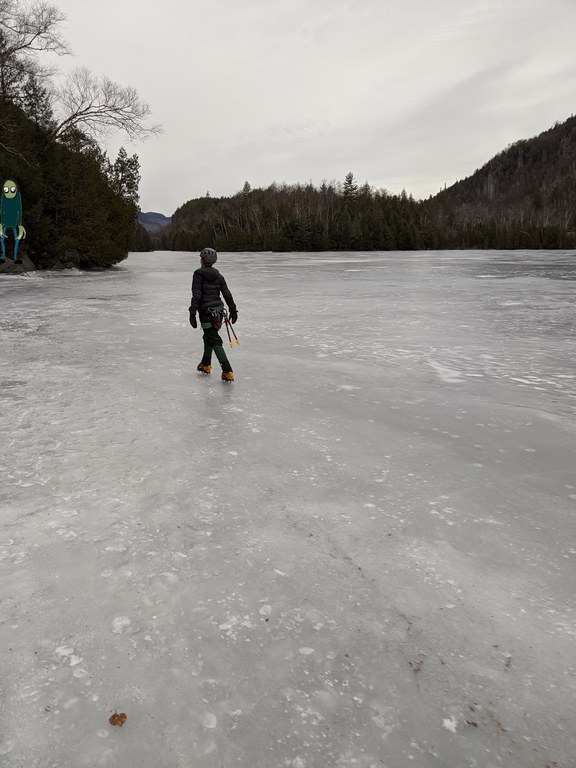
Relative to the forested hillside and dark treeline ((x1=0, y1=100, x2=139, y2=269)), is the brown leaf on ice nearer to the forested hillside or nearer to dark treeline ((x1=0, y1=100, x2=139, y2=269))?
dark treeline ((x1=0, y1=100, x2=139, y2=269))

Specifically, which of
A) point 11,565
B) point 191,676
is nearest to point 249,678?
point 191,676

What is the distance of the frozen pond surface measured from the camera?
1919mm

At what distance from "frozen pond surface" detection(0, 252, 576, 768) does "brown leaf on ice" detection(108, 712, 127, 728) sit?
0.07 feet

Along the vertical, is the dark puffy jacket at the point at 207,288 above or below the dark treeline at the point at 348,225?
below

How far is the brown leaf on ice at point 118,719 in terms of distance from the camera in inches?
75.7

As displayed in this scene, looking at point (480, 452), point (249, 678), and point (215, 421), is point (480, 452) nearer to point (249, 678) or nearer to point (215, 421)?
point (215, 421)

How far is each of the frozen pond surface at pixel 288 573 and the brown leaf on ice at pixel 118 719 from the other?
0.02 metres

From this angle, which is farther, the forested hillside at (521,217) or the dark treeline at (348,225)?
the forested hillside at (521,217)

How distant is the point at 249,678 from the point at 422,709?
672 millimetres

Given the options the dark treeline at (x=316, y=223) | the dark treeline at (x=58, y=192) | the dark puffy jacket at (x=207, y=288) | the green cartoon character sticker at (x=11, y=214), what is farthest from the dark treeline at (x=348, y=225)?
the dark puffy jacket at (x=207, y=288)

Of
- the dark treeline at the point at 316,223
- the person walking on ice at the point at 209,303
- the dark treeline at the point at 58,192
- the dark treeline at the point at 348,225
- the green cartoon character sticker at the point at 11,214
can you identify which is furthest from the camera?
the dark treeline at the point at 348,225

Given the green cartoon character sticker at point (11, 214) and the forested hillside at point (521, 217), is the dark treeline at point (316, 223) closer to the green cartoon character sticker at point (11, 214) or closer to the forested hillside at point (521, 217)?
the forested hillside at point (521, 217)

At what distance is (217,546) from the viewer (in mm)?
3037

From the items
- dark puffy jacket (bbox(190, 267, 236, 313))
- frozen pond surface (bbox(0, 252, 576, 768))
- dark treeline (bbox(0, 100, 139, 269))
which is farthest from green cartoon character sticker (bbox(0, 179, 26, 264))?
frozen pond surface (bbox(0, 252, 576, 768))
